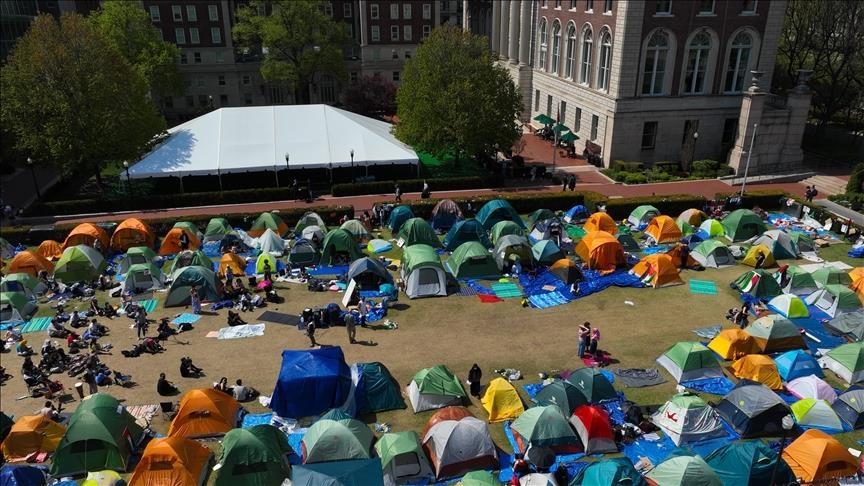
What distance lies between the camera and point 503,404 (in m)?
20.7

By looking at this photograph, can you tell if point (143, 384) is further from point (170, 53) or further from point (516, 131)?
point (170, 53)

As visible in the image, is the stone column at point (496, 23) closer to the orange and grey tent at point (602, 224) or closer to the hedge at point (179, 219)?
the hedge at point (179, 219)

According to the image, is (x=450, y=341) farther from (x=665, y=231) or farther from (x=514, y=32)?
(x=514, y=32)

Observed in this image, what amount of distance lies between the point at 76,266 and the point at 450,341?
19561 mm

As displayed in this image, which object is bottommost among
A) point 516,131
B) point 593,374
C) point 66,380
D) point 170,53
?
point 66,380

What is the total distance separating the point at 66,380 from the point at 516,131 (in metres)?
33.8

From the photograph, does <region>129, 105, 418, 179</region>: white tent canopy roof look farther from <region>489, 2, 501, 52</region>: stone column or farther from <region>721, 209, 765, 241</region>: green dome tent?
<region>489, 2, 501, 52</region>: stone column

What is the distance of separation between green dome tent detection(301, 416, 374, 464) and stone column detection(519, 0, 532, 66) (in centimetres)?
5612

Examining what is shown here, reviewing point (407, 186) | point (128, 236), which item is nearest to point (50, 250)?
point (128, 236)

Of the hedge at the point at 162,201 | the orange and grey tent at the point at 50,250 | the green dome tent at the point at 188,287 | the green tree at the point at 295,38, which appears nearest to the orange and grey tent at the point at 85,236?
the orange and grey tent at the point at 50,250

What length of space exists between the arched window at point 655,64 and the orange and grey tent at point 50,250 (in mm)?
41311

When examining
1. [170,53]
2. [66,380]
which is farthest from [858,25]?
[170,53]

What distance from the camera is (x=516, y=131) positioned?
4684cm

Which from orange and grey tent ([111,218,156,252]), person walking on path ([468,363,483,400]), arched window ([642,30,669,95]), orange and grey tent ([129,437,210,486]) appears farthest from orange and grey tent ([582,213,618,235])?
orange and grey tent ([111,218,156,252])
